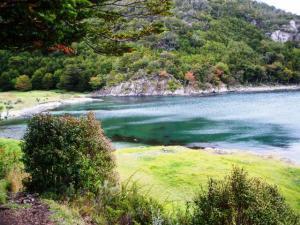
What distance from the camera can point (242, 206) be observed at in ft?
30.8

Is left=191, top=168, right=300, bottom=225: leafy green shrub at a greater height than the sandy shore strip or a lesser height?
greater

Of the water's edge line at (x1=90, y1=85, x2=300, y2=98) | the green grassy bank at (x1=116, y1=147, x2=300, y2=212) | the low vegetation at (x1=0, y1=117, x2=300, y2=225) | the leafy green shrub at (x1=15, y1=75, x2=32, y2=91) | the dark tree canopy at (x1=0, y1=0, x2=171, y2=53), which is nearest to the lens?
the dark tree canopy at (x1=0, y1=0, x2=171, y2=53)

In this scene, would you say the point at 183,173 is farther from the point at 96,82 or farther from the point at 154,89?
the point at 96,82

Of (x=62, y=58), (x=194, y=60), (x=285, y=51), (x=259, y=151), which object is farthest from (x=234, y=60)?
(x=259, y=151)

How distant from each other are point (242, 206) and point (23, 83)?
144 meters

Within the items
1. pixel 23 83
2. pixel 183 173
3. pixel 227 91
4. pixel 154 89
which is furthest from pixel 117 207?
pixel 227 91

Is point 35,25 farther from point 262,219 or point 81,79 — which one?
point 81,79

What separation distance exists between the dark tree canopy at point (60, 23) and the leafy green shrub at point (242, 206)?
4854mm

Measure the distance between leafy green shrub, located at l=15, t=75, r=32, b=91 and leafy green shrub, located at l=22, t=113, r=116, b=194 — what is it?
137714 mm

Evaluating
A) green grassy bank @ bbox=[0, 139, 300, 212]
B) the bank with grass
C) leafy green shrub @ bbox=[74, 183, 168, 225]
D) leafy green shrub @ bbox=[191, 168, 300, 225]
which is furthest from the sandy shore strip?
leafy green shrub @ bbox=[191, 168, 300, 225]

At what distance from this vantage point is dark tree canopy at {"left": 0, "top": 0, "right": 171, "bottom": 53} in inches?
260

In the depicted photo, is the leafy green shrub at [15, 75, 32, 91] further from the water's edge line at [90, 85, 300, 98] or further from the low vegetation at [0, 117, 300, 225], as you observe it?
the low vegetation at [0, 117, 300, 225]

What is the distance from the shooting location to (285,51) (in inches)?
7352

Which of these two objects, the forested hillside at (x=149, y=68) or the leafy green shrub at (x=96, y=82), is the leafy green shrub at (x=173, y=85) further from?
the leafy green shrub at (x=96, y=82)
